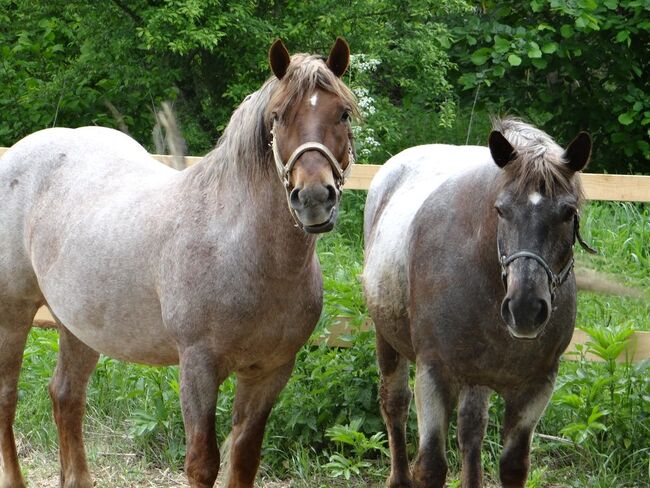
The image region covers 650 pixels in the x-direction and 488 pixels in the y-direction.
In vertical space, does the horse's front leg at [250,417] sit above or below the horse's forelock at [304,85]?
below

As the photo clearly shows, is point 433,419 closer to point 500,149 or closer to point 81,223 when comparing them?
point 500,149

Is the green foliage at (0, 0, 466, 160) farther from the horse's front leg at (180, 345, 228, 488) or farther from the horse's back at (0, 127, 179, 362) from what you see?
the horse's front leg at (180, 345, 228, 488)

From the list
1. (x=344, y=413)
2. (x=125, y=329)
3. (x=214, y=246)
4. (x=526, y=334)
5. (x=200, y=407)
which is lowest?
(x=344, y=413)

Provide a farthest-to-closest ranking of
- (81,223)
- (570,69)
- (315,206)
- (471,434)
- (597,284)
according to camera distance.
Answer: (570,69)
(597,284)
(81,223)
(471,434)
(315,206)

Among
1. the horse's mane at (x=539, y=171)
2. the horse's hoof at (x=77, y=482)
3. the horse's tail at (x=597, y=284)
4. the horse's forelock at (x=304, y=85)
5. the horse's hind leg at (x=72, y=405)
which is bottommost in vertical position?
the horse's hoof at (x=77, y=482)

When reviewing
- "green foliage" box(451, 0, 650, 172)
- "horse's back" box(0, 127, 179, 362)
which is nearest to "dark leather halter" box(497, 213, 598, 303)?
"horse's back" box(0, 127, 179, 362)

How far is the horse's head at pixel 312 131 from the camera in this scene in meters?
3.22

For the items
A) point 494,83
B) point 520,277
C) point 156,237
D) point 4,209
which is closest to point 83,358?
point 4,209

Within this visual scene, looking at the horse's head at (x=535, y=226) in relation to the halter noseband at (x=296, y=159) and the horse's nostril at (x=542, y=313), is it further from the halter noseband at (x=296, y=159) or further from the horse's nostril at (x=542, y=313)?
the halter noseband at (x=296, y=159)

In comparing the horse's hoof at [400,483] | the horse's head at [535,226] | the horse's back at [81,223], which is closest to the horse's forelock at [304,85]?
the horse's head at [535,226]

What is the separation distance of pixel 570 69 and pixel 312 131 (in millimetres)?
4929

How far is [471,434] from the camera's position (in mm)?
3885

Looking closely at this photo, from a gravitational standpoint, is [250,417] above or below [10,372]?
above

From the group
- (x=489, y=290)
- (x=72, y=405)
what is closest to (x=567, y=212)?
(x=489, y=290)
